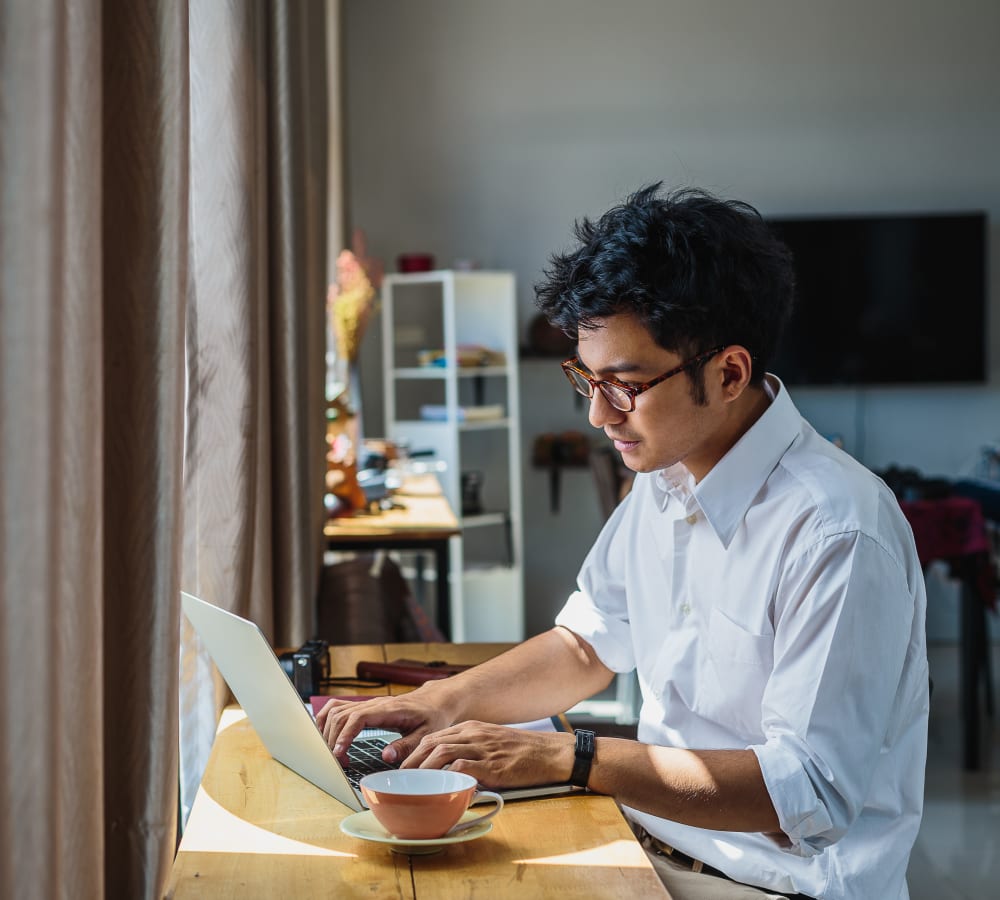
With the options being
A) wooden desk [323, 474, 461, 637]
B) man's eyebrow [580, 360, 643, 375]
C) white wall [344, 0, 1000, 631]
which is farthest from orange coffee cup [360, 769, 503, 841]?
white wall [344, 0, 1000, 631]

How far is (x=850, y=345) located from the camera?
590 centimetres

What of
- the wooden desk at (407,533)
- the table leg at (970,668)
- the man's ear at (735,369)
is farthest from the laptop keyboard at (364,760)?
the table leg at (970,668)

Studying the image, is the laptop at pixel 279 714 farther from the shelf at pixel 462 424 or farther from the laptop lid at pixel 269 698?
the shelf at pixel 462 424

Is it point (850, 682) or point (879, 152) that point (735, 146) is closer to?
point (879, 152)

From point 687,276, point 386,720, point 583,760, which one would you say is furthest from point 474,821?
point 687,276

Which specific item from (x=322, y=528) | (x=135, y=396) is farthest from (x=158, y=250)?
(x=322, y=528)

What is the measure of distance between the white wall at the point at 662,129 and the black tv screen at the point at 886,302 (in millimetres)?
208

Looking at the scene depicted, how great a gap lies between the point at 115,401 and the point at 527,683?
2.19 ft

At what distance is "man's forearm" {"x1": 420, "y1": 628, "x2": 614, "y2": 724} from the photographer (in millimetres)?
1437

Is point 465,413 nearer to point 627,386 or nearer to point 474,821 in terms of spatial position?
point 627,386

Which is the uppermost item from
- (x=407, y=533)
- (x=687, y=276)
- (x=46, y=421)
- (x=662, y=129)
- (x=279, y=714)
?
(x=662, y=129)

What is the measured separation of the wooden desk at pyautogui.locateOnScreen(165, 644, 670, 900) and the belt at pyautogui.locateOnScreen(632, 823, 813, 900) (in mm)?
245

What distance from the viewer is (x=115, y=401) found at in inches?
43.0

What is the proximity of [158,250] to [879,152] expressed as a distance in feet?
18.6
